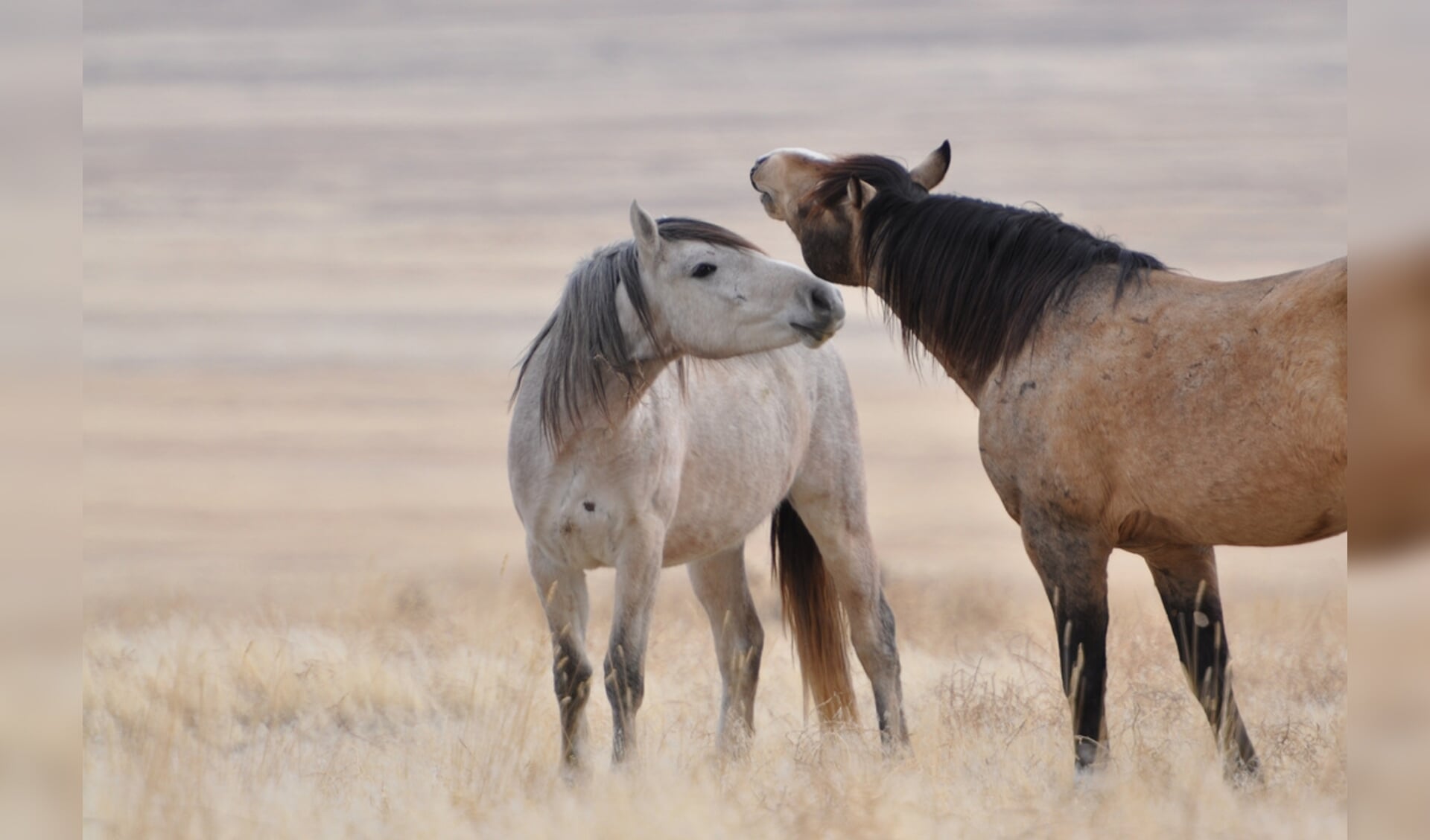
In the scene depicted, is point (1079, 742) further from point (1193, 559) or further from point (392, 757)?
point (392, 757)

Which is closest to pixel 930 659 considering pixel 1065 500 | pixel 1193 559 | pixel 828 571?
pixel 828 571

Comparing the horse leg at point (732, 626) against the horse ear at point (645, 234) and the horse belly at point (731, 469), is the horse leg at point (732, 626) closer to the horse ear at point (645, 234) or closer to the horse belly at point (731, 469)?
the horse belly at point (731, 469)

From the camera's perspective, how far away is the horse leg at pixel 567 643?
204 inches

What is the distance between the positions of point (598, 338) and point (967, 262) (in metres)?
1.57

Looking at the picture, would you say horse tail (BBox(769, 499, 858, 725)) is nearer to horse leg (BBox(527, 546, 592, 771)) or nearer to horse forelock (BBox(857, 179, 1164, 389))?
horse leg (BBox(527, 546, 592, 771))

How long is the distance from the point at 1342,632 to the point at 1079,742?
14.9 ft

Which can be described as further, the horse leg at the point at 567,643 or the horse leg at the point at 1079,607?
the horse leg at the point at 567,643

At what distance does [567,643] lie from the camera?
525 cm

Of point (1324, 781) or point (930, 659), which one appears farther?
point (930, 659)

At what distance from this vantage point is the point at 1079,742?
447 centimetres

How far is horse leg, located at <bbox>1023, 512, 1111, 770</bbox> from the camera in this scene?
438cm

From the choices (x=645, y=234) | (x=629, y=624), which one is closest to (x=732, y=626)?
(x=629, y=624)

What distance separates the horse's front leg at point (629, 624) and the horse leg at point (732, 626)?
111cm

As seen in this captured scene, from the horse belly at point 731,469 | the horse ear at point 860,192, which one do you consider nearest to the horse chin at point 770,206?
the horse ear at point 860,192
